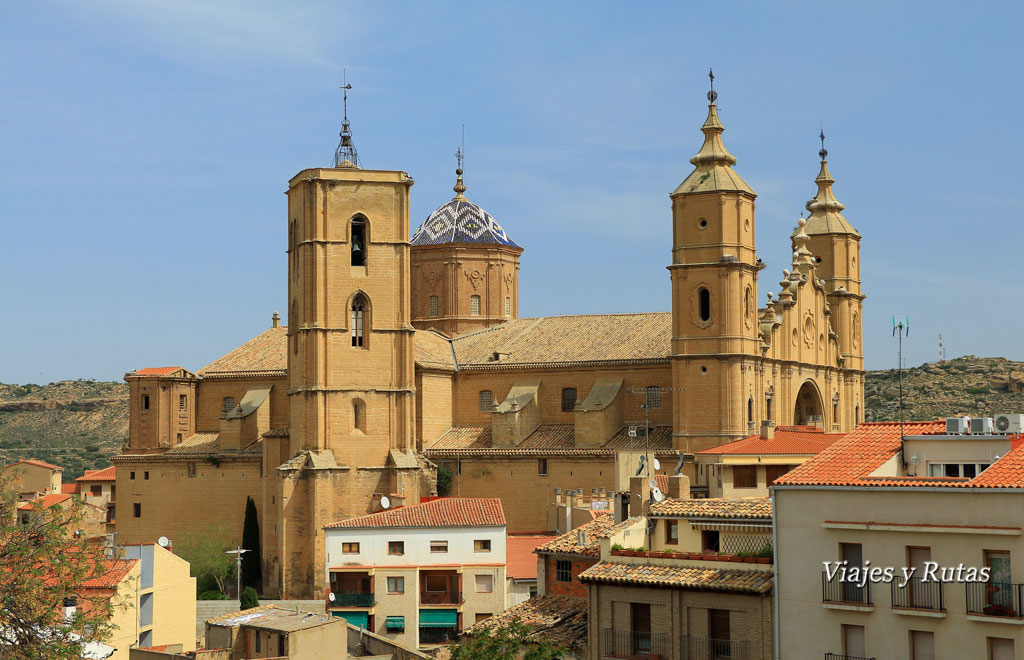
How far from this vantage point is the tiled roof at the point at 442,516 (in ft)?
153

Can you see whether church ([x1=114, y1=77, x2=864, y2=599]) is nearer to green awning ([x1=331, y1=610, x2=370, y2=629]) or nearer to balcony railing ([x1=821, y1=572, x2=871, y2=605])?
green awning ([x1=331, y1=610, x2=370, y2=629])

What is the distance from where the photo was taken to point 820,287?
210 feet

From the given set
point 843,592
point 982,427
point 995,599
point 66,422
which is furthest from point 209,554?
point 66,422

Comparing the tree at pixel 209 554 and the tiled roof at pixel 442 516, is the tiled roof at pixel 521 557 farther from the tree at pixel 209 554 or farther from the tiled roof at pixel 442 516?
the tree at pixel 209 554

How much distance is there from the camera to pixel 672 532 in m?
31.9

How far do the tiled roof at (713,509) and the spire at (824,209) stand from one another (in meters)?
37.0

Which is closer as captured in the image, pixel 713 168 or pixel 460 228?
pixel 713 168

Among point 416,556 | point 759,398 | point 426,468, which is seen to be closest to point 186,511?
point 426,468

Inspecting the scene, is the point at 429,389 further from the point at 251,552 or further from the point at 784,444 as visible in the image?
the point at 784,444

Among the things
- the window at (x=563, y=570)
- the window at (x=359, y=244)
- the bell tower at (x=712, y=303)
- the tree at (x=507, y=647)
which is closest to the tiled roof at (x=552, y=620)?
the tree at (x=507, y=647)

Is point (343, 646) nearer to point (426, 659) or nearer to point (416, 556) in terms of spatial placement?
point (426, 659)

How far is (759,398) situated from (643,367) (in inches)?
186

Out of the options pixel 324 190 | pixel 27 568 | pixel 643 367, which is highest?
pixel 324 190

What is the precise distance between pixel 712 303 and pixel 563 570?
21.1 meters
